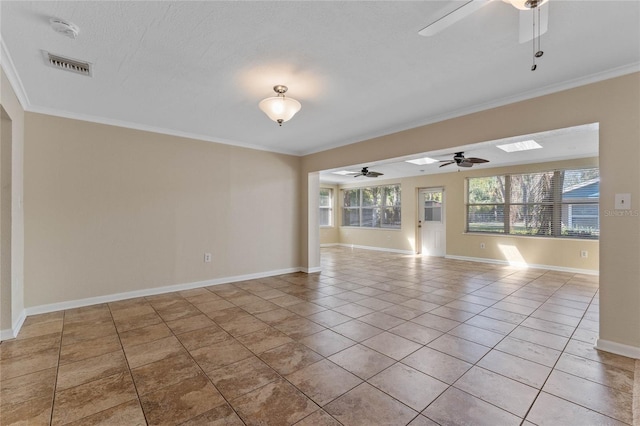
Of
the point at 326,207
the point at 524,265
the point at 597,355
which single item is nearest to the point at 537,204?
the point at 524,265

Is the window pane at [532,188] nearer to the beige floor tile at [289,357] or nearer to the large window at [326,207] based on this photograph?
the large window at [326,207]

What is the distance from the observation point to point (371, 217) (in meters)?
9.94

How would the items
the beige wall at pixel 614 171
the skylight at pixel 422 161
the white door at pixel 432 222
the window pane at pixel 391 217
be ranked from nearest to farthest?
1. the beige wall at pixel 614 171
2. the skylight at pixel 422 161
3. the white door at pixel 432 222
4. the window pane at pixel 391 217

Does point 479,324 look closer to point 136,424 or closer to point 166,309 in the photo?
point 136,424

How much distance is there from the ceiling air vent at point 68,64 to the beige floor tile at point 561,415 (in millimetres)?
4295

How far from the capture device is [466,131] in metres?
3.47

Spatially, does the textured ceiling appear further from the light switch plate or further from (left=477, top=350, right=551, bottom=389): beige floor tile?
(left=477, top=350, right=551, bottom=389): beige floor tile

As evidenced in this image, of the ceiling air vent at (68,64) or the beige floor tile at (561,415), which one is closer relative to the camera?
the beige floor tile at (561,415)

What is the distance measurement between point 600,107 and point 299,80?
2.80 metres

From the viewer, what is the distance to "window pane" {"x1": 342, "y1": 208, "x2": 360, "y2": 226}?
10.4 meters

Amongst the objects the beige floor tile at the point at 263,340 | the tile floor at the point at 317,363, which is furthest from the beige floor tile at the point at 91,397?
the beige floor tile at the point at 263,340

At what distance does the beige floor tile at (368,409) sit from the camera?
1693 mm

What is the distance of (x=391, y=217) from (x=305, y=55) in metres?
7.61

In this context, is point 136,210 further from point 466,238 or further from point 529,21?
point 466,238
